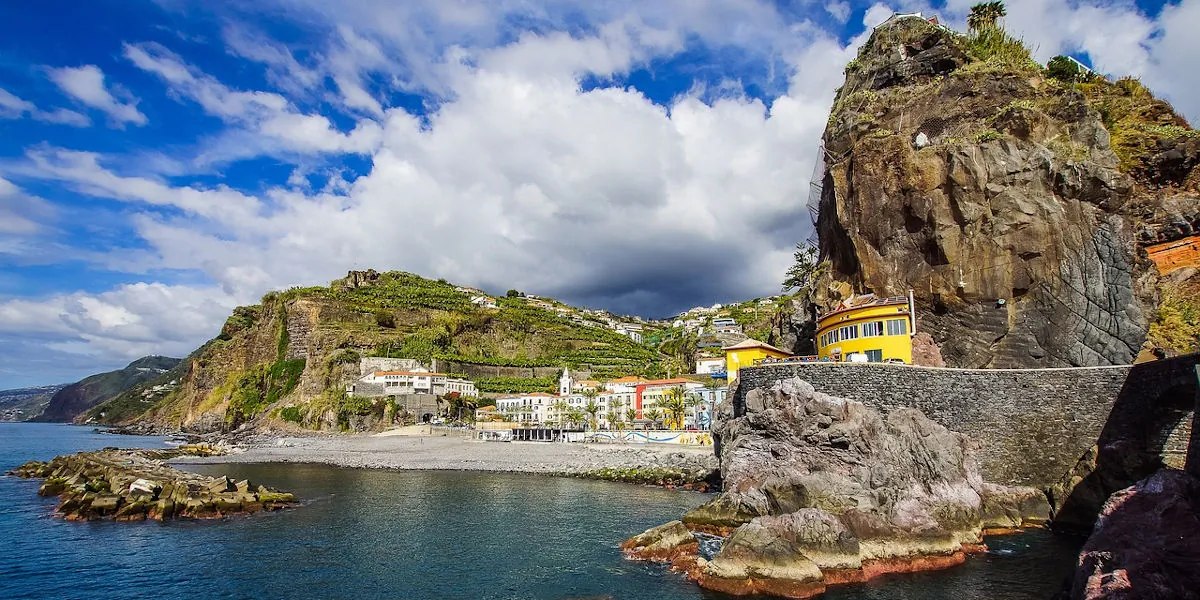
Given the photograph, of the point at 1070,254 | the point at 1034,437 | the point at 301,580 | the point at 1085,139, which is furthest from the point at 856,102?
the point at 301,580

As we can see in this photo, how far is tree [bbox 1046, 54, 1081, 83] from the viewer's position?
144 ft

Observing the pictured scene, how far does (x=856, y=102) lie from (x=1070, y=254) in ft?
60.0

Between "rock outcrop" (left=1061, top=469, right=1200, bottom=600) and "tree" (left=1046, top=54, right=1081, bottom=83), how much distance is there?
39.7 metres

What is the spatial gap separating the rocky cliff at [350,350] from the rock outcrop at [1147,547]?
7864cm

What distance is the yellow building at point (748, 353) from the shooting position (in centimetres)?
4406

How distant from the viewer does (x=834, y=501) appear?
24719 millimetres

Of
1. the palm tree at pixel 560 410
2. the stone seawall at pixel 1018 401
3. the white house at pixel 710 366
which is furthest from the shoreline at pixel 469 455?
the white house at pixel 710 366

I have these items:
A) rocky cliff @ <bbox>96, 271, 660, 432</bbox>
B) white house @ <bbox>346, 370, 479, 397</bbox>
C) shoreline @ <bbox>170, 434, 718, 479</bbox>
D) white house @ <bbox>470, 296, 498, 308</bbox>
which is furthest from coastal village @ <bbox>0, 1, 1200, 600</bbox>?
white house @ <bbox>470, 296, 498, 308</bbox>

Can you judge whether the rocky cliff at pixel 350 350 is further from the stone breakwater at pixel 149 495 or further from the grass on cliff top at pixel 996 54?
the grass on cliff top at pixel 996 54

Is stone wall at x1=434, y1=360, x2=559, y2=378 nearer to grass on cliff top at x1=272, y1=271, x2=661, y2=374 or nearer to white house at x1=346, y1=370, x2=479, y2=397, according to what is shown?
grass on cliff top at x1=272, y1=271, x2=661, y2=374

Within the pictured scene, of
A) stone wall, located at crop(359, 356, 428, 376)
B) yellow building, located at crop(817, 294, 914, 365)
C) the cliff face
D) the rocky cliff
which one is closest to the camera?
the cliff face

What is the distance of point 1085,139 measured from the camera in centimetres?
3491

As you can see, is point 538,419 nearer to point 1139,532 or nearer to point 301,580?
point 301,580

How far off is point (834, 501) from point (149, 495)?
3730 centimetres
